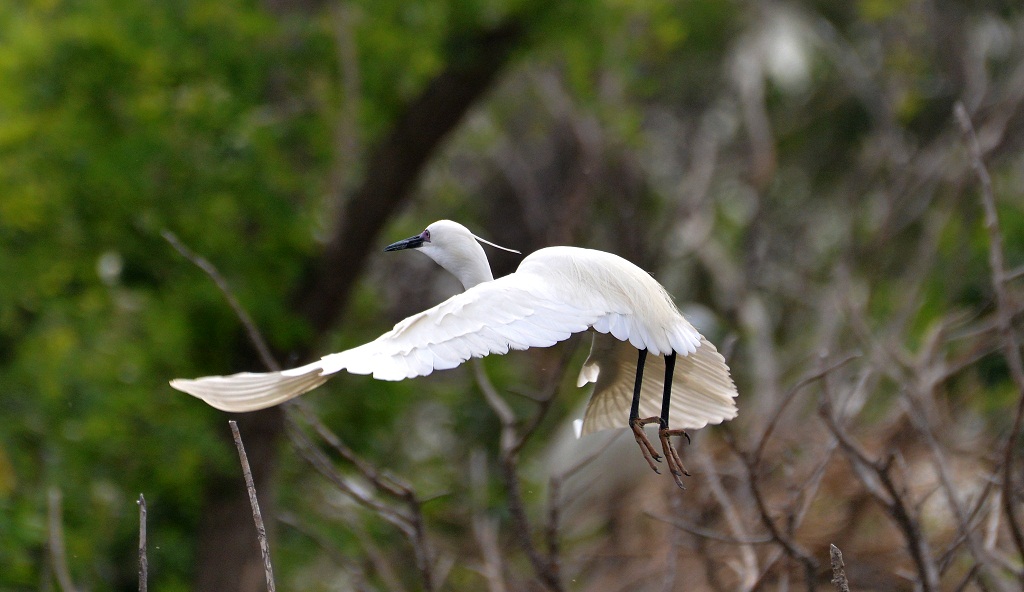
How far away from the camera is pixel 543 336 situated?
1870 mm

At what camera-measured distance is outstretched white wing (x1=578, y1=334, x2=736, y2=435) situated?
2312 mm

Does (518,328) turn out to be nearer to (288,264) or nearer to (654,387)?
(654,387)

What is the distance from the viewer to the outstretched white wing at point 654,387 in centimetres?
231

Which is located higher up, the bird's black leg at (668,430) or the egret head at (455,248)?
the egret head at (455,248)

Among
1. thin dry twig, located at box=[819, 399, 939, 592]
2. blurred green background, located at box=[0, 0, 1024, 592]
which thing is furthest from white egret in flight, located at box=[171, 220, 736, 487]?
blurred green background, located at box=[0, 0, 1024, 592]

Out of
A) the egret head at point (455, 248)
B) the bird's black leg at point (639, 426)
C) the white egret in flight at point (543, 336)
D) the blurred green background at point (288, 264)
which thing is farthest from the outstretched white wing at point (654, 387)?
the blurred green background at point (288, 264)

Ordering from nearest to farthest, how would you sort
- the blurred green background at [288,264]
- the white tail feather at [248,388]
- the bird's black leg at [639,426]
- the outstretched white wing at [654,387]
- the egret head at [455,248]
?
the white tail feather at [248,388], the bird's black leg at [639,426], the egret head at [455,248], the outstretched white wing at [654,387], the blurred green background at [288,264]

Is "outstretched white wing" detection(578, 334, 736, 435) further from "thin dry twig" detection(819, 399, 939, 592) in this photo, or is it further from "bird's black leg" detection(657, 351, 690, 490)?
"thin dry twig" detection(819, 399, 939, 592)

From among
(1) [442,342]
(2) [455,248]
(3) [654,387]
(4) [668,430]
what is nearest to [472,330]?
(1) [442,342]

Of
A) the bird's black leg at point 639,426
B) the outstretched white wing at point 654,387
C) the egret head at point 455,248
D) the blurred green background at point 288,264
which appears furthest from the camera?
the blurred green background at point 288,264

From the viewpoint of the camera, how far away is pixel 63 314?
16.0 feet

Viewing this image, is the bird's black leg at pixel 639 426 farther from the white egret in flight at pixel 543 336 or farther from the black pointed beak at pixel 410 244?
the black pointed beak at pixel 410 244

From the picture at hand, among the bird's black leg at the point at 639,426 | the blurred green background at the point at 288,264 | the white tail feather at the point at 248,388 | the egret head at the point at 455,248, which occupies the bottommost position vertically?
the white tail feather at the point at 248,388

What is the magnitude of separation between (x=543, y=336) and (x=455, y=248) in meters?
0.41
